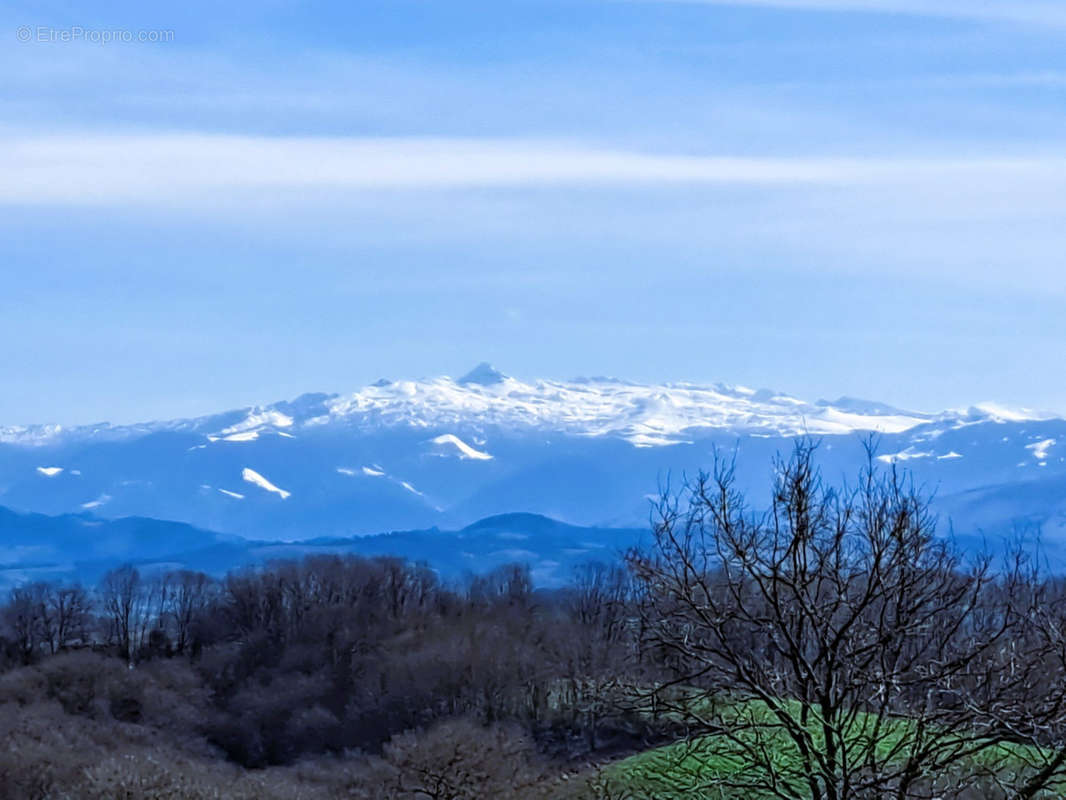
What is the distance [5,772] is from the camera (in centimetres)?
5153

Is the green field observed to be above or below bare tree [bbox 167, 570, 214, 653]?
above

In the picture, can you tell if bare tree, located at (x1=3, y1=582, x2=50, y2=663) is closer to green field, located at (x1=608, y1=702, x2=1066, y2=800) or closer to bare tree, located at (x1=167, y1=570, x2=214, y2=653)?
bare tree, located at (x1=167, y1=570, x2=214, y2=653)

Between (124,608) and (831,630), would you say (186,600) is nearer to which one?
(124,608)

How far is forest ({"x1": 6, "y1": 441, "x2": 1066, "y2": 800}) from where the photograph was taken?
1398 cm

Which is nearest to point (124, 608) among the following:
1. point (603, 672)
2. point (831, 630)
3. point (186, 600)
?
point (186, 600)

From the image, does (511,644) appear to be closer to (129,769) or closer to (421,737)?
(421,737)

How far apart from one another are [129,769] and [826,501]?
36.5 m

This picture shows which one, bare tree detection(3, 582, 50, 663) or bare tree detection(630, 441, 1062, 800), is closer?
bare tree detection(630, 441, 1062, 800)

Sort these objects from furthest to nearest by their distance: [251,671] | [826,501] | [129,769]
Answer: [251,671], [129,769], [826,501]

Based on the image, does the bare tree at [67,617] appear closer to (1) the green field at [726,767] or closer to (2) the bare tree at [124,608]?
(2) the bare tree at [124,608]

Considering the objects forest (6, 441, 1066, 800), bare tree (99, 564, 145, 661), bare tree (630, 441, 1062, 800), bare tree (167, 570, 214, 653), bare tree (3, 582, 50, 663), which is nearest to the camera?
bare tree (630, 441, 1062, 800)

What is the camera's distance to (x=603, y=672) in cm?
4066

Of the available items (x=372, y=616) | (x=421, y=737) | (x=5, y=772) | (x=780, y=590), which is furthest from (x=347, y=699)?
(x=780, y=590)

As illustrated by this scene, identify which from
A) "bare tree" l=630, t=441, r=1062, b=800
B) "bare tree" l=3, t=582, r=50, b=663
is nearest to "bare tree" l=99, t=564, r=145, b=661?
"bare tree" l=3, t=582, r=50, b=663
